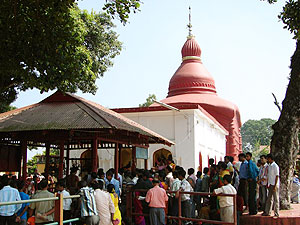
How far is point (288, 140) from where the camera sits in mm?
11023

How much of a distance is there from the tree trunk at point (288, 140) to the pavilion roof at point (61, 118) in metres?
4.18

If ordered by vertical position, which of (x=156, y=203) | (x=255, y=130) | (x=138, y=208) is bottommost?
(x=138, y=208)

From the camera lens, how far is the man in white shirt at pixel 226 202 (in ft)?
26.9

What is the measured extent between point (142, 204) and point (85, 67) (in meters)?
7.54

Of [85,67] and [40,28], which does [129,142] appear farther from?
[40,28]

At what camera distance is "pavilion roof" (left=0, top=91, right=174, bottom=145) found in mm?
10875

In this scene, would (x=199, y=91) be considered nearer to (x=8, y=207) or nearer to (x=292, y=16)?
(x=292, y=16)

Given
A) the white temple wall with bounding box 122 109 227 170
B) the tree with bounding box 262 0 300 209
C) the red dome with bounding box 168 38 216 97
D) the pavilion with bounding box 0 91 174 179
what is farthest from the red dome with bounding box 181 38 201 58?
the tree with bounding box 262 0 300 209

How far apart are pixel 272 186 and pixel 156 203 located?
10.0ft

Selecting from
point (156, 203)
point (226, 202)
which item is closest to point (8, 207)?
point (156, 203)

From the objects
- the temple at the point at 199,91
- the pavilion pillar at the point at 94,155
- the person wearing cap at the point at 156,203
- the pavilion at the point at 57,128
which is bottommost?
the person wearing cap at the point at 156,203

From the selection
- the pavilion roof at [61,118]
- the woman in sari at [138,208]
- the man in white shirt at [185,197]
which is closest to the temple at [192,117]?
the pavilion roof at [61,118]

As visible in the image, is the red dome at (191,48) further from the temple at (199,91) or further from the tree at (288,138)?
the tree at (288,138)

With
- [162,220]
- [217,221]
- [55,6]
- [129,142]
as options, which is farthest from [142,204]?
[55,6]
